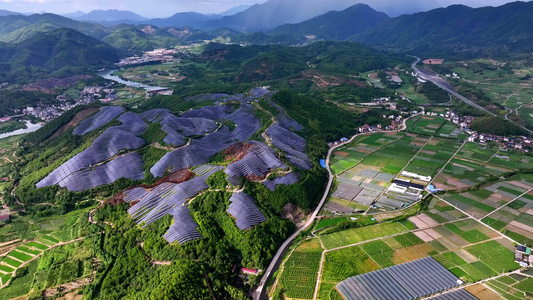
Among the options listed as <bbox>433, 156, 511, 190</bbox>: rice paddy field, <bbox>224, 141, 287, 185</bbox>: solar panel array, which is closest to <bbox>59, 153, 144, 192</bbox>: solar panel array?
<bbox>224, 141, 287, 185</bbox>: solar panel array

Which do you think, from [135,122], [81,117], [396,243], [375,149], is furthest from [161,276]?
[81,117]

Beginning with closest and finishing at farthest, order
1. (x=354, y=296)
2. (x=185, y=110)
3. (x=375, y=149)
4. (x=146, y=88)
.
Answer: (x=354, y=296) < (x=375, y=149) < (x=185, y=110) < (x=146, y=88)

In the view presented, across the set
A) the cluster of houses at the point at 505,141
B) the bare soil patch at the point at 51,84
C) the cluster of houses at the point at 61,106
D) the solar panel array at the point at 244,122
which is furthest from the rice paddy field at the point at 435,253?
the bare soil patch at the point at 51,84

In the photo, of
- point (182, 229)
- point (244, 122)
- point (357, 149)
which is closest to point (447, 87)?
point (357, 149)

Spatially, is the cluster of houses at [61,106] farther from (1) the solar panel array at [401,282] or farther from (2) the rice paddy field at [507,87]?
(2) the rice paddy field at [507,87]

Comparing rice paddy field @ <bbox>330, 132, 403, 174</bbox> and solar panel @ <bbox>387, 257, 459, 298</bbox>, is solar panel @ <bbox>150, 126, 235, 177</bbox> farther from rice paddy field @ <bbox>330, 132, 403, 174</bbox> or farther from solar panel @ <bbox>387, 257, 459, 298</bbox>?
solar panel @ <bbox>387, 257, 459, 298</bbox>

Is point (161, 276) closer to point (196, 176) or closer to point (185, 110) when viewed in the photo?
point (196, 176)
